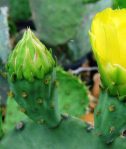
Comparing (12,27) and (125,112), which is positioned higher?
(125,112)

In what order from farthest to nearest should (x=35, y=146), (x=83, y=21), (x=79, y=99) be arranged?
(x=83, y=21), (x=79, y=99), (x=35, y=146)

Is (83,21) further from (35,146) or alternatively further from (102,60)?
(102,60)

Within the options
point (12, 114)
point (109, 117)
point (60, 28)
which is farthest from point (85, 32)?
point (109, 117)

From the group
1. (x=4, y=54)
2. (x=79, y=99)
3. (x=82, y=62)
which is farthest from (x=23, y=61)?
(x=82, y=62)

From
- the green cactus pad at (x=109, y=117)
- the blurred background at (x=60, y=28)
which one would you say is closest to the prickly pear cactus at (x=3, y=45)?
the blurred background at (x=60, y=28)

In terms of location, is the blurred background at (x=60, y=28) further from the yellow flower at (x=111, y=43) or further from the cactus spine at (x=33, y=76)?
the yellow flower at (x=111, y=43)

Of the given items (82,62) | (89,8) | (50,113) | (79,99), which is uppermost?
(50,113)

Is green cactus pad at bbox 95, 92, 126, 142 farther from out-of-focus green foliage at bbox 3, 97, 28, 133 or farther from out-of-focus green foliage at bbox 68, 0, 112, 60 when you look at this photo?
out-of-focus green foliage at bbox 68, 0, 112, 60
